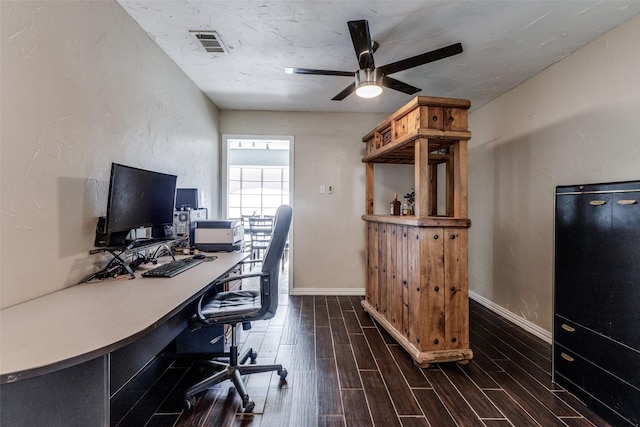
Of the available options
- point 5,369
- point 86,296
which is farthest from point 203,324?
point 5,369

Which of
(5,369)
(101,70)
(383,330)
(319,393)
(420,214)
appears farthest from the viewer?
(383,330)

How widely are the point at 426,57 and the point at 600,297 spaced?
71.4 inches

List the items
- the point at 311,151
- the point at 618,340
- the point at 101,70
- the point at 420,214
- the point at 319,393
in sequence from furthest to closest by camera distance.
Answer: the point at 311,151, the point at 420,214, the point at 319,393, the point at 101,70, the point at 618,340

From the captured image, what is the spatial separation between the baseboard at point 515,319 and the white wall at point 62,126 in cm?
352

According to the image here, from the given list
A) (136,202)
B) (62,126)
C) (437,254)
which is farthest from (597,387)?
(62,126)

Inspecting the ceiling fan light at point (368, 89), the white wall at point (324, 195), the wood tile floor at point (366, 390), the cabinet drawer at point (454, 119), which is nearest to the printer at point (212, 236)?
the wood tile floor at point (366, 390)

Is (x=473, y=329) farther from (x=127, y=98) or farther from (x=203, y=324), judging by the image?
(x=127, y=98)

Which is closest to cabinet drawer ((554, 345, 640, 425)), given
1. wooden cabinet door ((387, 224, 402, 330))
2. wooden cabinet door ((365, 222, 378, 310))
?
wooden cabinet door ((387, 224, 402, 330))

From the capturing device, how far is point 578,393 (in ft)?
5.64

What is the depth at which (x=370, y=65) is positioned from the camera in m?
2.04

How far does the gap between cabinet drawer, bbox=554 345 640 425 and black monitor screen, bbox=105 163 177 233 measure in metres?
2.89

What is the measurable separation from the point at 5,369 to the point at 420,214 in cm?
214

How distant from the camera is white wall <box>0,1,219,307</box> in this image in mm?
1182

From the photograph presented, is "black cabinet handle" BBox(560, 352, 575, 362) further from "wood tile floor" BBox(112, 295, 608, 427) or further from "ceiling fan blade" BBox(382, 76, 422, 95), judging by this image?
"ceiling fan blade" BBox(382, 76, 422, 95)
